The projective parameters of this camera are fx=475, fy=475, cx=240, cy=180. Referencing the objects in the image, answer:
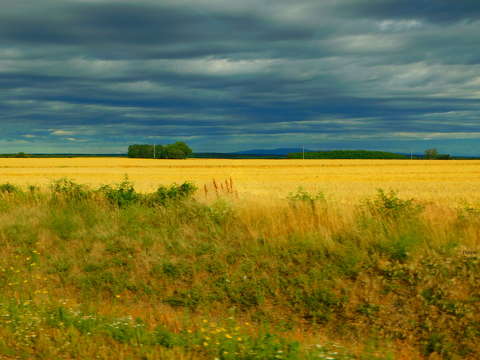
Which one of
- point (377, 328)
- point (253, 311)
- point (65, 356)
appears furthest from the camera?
point (253, 311)

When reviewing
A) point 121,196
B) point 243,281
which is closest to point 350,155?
point 121,196

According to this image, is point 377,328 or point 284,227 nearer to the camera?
point 377,328

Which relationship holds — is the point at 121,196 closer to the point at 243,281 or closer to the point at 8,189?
the point at 8,189

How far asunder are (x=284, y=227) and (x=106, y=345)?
16.0 feet

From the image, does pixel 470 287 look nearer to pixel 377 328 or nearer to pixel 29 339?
pixel 377 328

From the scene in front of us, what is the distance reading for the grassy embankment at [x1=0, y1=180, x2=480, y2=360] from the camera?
19.8ft

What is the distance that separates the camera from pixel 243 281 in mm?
8430

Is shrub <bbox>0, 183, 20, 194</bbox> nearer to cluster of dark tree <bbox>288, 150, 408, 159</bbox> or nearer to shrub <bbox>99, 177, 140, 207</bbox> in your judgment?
shrub <bbox>99, 177, 140, 207</bbox>

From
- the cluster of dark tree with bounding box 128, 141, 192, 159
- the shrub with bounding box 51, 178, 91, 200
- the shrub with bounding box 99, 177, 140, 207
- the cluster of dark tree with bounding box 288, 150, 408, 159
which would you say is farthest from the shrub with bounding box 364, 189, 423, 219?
the cluster of dark tree with bounding box 288, 150, 408, 159

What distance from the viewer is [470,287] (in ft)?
23.6

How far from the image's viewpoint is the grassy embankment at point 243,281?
19.8ft

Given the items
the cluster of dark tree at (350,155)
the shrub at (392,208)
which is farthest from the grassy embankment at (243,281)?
the cluster of dark tree at (350,155)

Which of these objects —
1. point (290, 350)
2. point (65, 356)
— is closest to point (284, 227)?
point (290, 350)

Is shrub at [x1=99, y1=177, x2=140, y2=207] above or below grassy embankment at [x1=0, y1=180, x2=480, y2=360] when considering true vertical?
above
